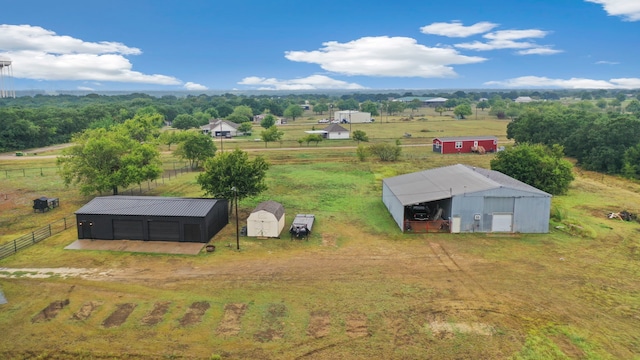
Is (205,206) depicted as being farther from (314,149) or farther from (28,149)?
(28,149)

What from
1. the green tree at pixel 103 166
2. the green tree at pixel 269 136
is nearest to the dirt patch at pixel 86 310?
the green tree at pixel 103 166

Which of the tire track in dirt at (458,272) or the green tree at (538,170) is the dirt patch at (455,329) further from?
A: the green tree at (538,170)

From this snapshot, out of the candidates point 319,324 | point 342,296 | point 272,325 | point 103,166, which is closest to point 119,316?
point 272,325

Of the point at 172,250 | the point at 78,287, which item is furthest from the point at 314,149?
the point at 78,287

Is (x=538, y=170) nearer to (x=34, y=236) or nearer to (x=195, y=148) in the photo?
(x=195, y=148)

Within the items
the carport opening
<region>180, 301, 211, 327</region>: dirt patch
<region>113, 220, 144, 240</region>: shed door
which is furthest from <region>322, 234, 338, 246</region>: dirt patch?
<region>113, 220, 144, 240</region>: shed door
